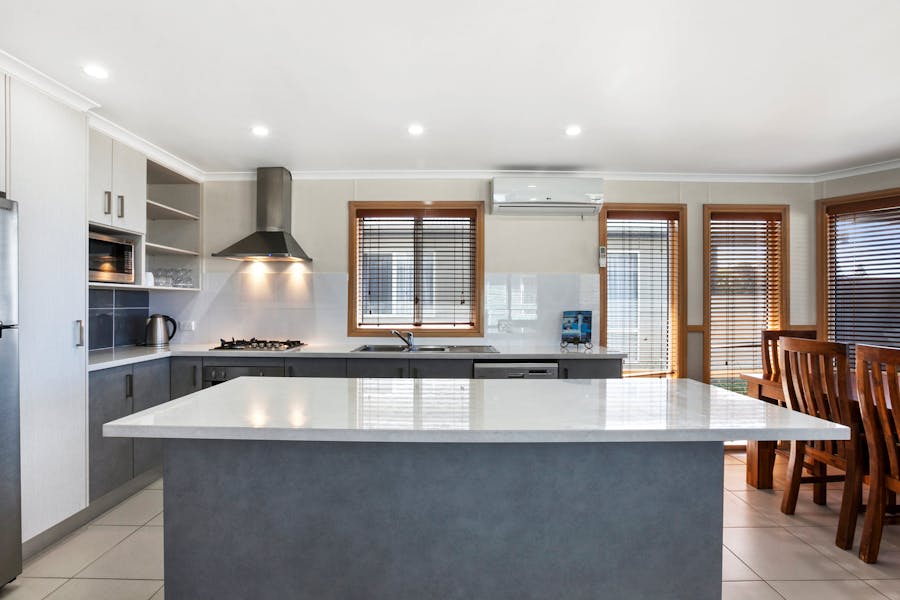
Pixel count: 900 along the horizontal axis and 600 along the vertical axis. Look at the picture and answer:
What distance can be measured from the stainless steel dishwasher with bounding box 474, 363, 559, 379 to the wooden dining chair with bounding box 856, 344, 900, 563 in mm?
1774

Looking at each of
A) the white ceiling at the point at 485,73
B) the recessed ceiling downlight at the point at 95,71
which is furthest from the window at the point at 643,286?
the recessed ceiling downlight at the point at 95,71

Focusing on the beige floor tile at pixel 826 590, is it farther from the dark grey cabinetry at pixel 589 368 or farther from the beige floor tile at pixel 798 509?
the dark grey cabinetry at pixel 589 368

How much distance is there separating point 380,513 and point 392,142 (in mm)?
2612

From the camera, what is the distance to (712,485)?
1529mm

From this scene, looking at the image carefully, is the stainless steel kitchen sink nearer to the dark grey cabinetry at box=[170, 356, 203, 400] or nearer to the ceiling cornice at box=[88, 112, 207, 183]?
the dark grey cabinetry at box=[170, 356, 203, 400]

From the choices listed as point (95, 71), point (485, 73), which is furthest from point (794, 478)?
point (95, 71)

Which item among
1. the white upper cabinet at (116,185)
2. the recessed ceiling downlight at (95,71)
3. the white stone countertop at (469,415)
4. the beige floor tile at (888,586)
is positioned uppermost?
the recessed ceiling downlight at (95,71)

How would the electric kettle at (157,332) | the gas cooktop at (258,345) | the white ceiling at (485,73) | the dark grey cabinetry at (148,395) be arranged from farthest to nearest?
the electric kettle at (157,332) → the gas cooktop at (258,345) → the dark grey cabinetry at (148,395) → the white ceiling at (485,73)

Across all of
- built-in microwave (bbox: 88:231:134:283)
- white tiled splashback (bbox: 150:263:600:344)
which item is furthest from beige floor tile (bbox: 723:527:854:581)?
built-in microwave (bbox: 88:231:134:283)

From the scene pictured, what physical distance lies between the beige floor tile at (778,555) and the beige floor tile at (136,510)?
3363 mm

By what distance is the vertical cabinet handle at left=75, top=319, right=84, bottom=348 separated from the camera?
2570mm

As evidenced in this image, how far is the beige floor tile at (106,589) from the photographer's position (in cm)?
204

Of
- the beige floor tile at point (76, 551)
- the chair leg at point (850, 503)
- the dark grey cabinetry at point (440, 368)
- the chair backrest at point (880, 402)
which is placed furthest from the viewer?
the dark grey cabinetry at point (440, 368)

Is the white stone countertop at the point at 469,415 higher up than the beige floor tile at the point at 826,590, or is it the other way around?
the white stone countertop at the point at 469,415
